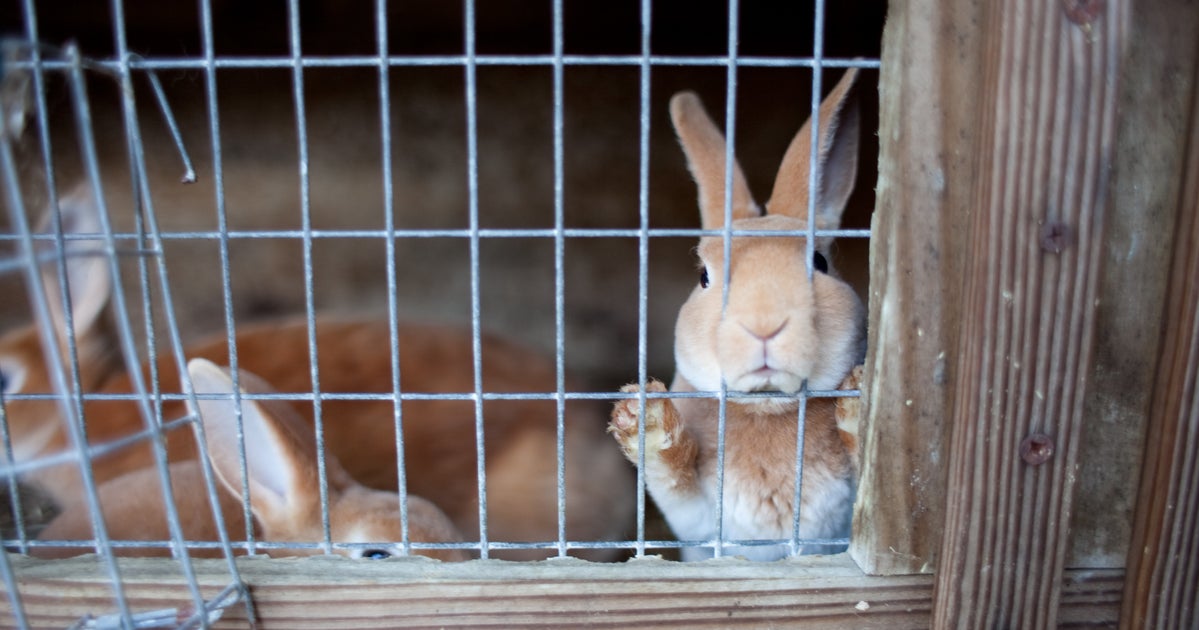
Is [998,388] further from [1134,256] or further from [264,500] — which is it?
[264,500]

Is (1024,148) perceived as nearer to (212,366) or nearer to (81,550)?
(212,366)

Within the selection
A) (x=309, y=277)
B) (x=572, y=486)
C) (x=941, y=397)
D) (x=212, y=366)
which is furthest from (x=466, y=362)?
(x=941, y=397)

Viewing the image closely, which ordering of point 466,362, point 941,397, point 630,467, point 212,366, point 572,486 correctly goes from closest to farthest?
point 941,397
point 212,366
point 572,486
point 630,467
point 466,362

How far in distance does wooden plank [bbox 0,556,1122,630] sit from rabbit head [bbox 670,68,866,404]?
15.6 inches

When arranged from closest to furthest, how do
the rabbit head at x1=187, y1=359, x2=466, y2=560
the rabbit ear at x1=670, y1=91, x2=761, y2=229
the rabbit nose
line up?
the rabbit nose → the rabbit head at x1=187, y1=359, x2=466, y2=560 → the rabbit ear at x1=670, y1=91, x2=761, y2=229

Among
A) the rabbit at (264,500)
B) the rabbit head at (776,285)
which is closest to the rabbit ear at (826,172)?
the rabbit head at (776,285)

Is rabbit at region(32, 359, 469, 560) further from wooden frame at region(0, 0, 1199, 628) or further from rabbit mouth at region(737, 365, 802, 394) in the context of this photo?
rabbit mouth at region(737, 365, 802, 394)

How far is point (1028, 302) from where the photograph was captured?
3.83 ft

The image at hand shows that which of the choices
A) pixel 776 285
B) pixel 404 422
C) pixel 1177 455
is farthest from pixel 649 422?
pixel 404 422

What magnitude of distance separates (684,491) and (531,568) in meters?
0.63

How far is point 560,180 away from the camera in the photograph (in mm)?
1352

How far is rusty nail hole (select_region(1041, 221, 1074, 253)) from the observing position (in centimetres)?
115

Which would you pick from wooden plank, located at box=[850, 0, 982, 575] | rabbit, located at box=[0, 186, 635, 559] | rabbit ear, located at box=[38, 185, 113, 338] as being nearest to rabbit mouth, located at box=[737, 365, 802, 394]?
A: wooden plank, located at box=[850, 0, 982, 575]

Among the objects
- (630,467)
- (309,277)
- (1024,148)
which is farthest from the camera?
(630,467)
